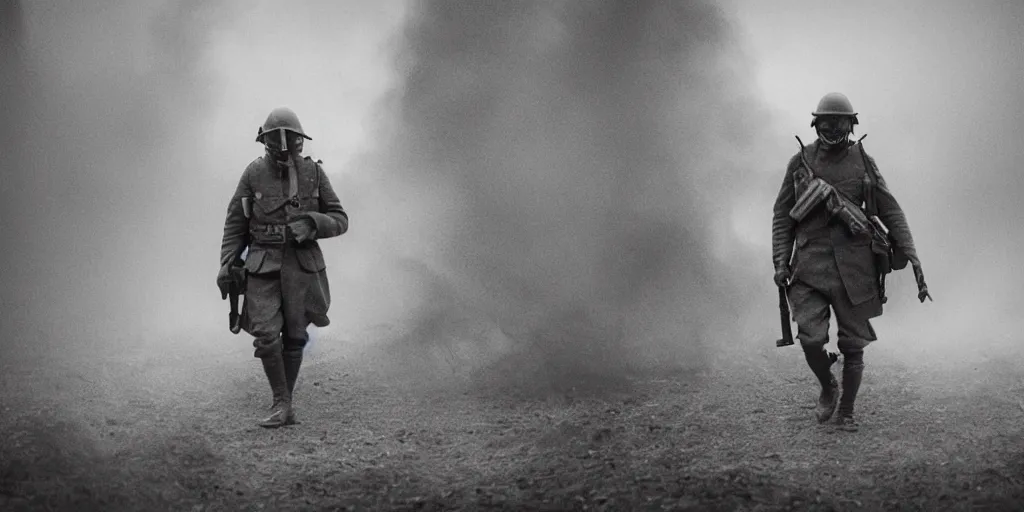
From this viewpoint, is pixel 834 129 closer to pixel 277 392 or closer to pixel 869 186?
pixel 869 186

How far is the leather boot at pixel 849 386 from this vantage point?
742 centimetres

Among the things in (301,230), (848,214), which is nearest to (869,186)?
(848,214)

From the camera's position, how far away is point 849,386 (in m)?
7.47

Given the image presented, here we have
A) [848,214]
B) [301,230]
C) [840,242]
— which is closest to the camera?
[848,214]

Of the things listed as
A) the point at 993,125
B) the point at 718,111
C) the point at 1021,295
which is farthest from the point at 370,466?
the point at 993,125

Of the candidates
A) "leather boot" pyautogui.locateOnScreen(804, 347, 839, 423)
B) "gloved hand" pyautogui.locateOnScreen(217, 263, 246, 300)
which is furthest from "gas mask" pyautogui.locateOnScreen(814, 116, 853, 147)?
"gloved hand" pyautogui.locateOnScreen(217, 263, 246, 300)

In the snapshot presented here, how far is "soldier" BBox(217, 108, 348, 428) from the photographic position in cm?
788

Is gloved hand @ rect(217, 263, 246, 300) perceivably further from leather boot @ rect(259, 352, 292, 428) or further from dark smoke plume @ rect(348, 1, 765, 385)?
dark smoke plume @ rect(348, 1, 765, 385)

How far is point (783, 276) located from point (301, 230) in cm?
390

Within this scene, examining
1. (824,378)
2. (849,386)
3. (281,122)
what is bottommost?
(849,386)

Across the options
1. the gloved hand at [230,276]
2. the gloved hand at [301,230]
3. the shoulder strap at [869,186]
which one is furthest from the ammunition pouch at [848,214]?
the gloved hand at [230,276]

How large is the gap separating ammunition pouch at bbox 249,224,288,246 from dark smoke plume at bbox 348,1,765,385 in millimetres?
3657

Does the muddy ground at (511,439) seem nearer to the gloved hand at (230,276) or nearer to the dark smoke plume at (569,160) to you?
the gloved hand at (230,276)

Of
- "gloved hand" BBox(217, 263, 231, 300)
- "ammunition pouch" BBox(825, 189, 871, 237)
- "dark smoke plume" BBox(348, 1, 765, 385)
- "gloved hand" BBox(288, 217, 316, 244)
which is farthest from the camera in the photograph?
"dark smoke plume" BBox(348, 1, 765, 385)
